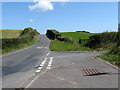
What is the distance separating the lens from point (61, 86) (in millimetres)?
8148

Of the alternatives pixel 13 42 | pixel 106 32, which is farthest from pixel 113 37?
pixel 13 42

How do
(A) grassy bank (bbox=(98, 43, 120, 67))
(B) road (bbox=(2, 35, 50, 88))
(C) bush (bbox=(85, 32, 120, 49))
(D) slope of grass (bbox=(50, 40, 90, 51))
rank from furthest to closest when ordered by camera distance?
(C) bush (bbox=(85, 32, 120, 49)) < (D) slope of grass (bbox=(50, 40, 90, 51)) < (A) grassy bank (bbox=(98, 43, 120, 67)) < (B) road (bbox=(2, 35, 50, 88))

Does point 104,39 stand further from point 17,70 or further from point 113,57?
point 17,70

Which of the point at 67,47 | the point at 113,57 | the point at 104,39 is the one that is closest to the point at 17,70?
the point at 113,57

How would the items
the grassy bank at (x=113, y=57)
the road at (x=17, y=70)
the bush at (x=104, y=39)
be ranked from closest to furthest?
the road at (x=17, y=70)
the grassy bank at (x=113, y=57)
the bush at (x=104, y=39)


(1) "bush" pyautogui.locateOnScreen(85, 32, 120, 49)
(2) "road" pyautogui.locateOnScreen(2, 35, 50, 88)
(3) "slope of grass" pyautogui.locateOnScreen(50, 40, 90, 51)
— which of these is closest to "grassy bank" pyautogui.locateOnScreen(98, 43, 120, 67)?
(2) "road" pyautogui.locateOnScreen(2, 35, 50, 88)

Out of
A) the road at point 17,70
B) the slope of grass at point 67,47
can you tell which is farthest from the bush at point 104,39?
the road at point 17,70

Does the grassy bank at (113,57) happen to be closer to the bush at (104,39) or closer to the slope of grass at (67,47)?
the slope of grass at (67,47)

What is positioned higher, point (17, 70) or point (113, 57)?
point (113, 57)

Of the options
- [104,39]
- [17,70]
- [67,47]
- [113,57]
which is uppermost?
[104,39]

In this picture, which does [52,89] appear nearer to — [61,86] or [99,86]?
[61,86]

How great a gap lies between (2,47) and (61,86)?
25.1 metres

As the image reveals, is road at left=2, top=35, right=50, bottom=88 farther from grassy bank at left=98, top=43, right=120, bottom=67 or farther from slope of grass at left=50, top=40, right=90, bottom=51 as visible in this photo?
slope of grass at left=50, top=40, right=90, bottom=51

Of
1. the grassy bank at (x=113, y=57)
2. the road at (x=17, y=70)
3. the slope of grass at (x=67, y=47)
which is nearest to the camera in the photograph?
the road at (x=17, y=70)
